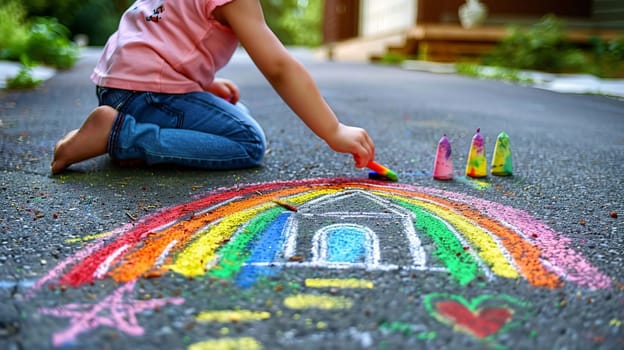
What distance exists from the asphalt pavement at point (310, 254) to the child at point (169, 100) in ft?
0.30

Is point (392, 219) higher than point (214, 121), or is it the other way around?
point (214, 121)

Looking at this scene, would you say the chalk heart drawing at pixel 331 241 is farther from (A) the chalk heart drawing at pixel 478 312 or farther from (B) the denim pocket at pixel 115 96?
(B) the denim pocket at pixel 115 96

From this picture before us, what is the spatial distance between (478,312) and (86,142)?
1534mm

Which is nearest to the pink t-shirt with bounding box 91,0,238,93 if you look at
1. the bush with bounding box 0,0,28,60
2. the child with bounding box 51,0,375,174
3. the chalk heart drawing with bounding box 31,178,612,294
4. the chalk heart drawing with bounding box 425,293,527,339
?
the child with bounding box 51,0,375,174

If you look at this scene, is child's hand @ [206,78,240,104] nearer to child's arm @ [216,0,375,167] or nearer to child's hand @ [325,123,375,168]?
child's arm @ [216,0,375,167]

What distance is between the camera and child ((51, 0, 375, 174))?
2119 millimetres

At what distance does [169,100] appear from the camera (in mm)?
2264

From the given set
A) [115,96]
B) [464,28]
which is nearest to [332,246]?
[115,96]

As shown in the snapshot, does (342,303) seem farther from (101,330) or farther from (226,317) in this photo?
(101,330)

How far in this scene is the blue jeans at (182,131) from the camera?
2.16m

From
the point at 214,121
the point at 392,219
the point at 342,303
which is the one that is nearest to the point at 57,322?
the point at 342,303

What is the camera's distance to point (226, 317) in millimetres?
1045

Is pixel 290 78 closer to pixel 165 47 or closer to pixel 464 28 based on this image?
pixel 165 47

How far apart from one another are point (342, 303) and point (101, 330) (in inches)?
16.6
